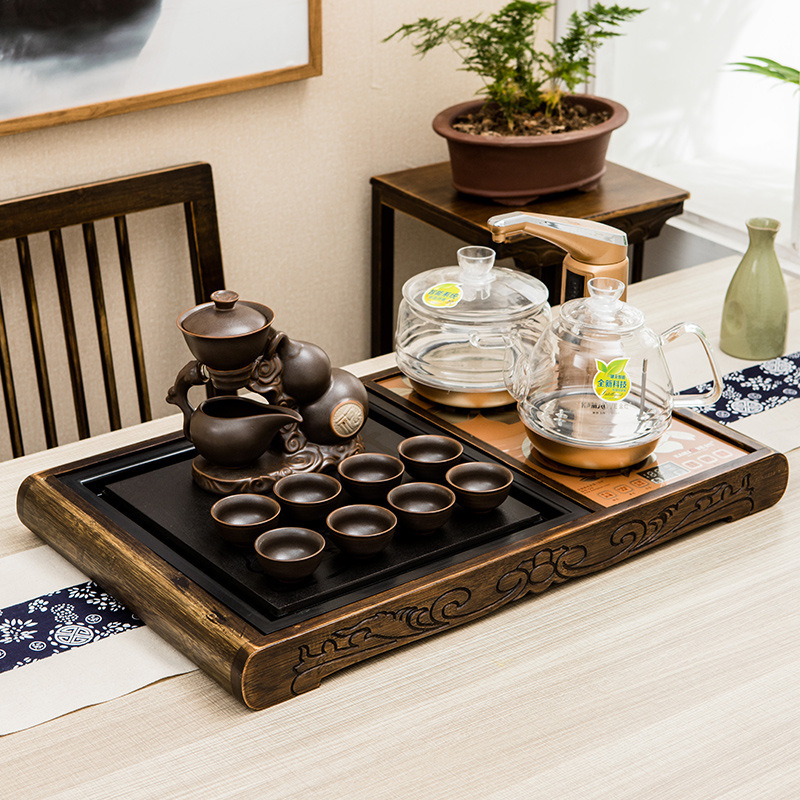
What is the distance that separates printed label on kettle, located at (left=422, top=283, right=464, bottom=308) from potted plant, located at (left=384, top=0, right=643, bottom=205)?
74 centimetres

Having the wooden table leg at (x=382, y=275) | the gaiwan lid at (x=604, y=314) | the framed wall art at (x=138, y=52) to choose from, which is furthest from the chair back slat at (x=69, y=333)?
the gaiwan lid at (x=604, y=314)

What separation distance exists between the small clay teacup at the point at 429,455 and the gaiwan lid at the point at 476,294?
20 centimetres

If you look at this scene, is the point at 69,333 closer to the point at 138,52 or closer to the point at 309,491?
the point at 138,52

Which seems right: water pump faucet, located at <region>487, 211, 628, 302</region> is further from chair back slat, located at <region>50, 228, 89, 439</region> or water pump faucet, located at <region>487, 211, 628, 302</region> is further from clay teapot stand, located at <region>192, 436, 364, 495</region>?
chair back slat, located at <region>50, 228, 89, 439</region>

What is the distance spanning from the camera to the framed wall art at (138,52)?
1.90 metres

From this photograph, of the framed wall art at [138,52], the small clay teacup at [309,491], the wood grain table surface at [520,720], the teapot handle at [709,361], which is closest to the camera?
the wood grain table surface at [520,720]

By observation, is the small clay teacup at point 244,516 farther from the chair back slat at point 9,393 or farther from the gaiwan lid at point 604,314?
the chair back slat at point 9,393

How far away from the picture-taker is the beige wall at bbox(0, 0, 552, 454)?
83.1 inches

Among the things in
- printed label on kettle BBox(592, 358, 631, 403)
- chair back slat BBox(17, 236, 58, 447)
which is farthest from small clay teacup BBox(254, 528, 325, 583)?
chair back slat BBox(17, 236, 58, 447)

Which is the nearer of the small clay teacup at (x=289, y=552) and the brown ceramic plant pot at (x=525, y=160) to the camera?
the small clay teacup at (x=289, y=552)

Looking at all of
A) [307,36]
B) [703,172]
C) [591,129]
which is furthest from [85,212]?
[703,172]

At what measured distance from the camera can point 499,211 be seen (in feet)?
7.02

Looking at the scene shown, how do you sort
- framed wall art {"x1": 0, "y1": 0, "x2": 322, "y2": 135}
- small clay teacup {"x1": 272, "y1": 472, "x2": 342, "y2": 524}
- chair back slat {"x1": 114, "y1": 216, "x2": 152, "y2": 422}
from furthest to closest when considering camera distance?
chair back slat {"x1": 114, "y1": 216, "x2": 152, "y2": 422}, framed wall art {"x1": 0, "y1": 0, "x2": 322, "y2": 135}, small clay teacup {"x1": 272, "y1": 472, "x2": 342, "y2": 524}

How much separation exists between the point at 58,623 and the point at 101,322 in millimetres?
1060
